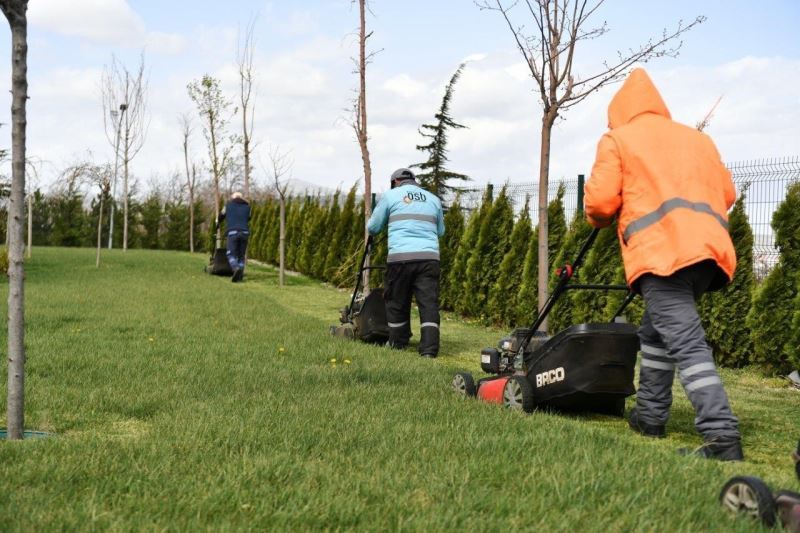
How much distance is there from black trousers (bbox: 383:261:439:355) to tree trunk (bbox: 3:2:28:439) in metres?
4.26

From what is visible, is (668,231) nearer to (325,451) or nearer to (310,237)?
(325,451)

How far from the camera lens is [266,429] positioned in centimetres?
417

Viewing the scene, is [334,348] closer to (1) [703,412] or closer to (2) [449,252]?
(1) [703,412]

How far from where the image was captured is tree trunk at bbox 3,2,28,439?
4211 millimetres

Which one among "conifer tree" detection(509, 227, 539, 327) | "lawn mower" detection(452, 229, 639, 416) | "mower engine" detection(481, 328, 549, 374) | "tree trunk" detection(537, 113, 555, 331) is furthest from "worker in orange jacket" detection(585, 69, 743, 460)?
"conifer tree" detection(509, 227, 539, 327)

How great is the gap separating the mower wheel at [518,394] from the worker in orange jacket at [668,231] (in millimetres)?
697

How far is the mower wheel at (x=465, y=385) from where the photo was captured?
5.50 m

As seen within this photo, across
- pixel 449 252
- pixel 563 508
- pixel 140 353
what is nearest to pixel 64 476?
pixel 563 508

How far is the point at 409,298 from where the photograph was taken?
8.25 metres

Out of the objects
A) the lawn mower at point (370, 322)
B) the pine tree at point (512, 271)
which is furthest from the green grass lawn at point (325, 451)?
the pine tree at point (512, 271)

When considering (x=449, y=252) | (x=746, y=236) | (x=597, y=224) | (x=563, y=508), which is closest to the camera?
(x=563, y=508)

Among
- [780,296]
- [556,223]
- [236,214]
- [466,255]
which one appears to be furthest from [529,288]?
[236,214]

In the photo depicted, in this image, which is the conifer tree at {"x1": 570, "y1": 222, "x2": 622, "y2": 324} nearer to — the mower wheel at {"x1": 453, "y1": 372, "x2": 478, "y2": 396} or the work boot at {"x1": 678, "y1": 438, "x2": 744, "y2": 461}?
the mower wheel at {"x1": 453, "y1": 372, "x2": 478, "y2": 396}

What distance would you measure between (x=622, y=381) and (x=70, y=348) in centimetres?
472
